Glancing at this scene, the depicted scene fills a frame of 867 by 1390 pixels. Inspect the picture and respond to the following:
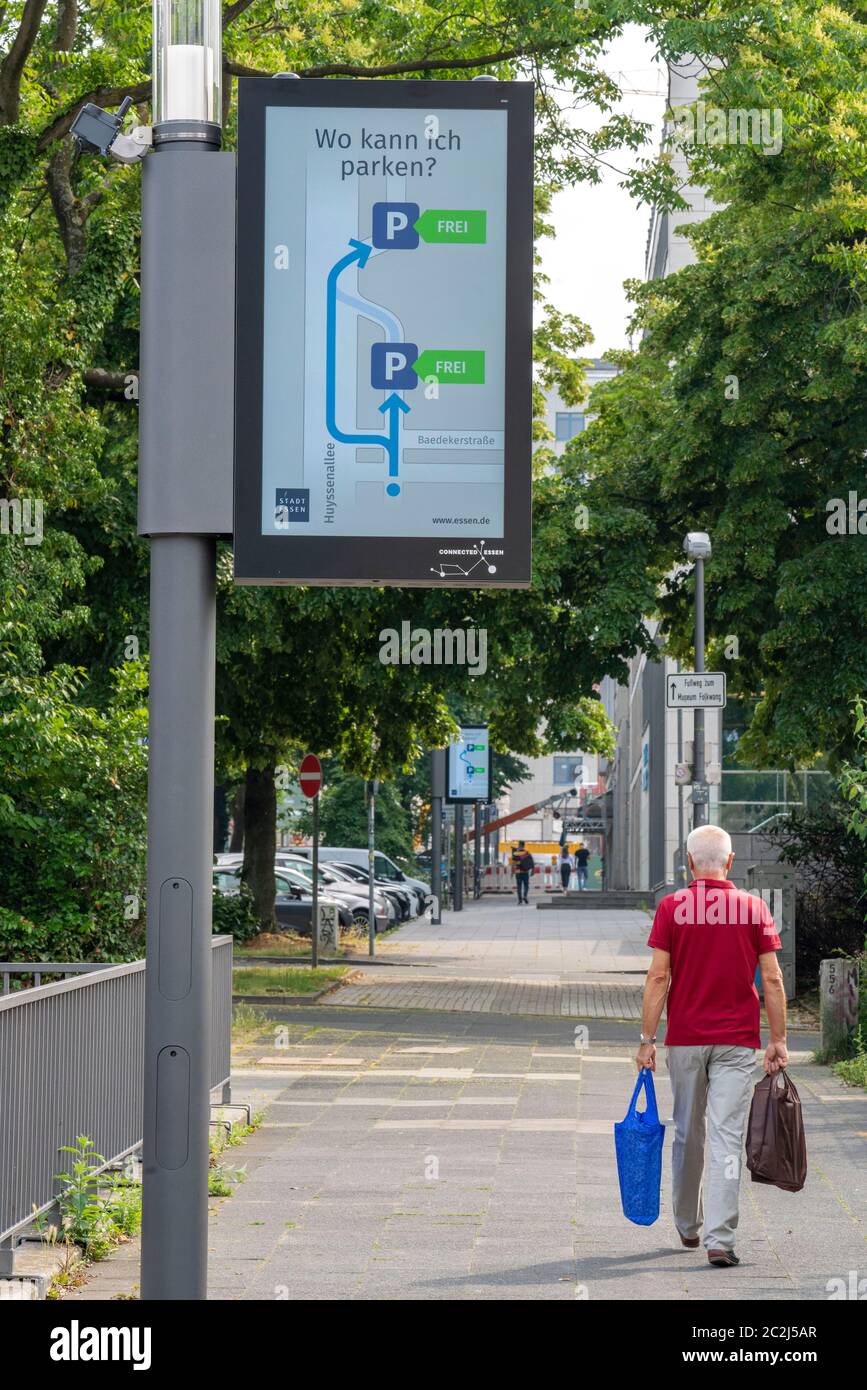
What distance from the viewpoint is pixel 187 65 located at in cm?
496

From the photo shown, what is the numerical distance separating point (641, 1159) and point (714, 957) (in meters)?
0.85

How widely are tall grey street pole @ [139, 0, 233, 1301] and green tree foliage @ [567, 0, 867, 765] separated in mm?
14594

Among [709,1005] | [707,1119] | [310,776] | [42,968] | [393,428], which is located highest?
[393,428]

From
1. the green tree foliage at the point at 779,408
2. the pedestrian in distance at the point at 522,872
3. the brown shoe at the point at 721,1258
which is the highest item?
the green tree foliage at the point at 779,408

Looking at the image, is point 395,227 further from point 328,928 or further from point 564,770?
point 564,770

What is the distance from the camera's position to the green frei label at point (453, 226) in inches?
207

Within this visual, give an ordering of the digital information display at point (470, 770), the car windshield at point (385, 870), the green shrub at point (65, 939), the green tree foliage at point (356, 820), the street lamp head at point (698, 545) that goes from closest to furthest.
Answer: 1. the green shrub at point (65, 939)
2. the street lamp head at point (698, 545)
3. the digital information display at point (470, 770)
4. the car windshield at point (385, 870)
5. the green tree foliage at point (356, 820)

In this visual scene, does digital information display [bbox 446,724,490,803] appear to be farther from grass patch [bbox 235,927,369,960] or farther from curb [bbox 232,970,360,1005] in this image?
curb [bbox 232,970,360,1005]

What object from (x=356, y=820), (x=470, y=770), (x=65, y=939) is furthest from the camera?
(x=356, y=820)

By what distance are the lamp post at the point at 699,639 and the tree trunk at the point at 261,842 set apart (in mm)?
10574

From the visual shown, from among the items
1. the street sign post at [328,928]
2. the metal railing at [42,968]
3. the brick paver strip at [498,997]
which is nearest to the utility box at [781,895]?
the brick paver strip at [498,997]

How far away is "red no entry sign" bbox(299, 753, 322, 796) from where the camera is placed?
2517 cm

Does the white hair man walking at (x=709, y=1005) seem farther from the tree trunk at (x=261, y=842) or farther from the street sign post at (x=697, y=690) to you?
the tree trunk at (x=261, y=842)

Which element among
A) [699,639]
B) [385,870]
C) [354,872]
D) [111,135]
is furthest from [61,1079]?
[385,870]
